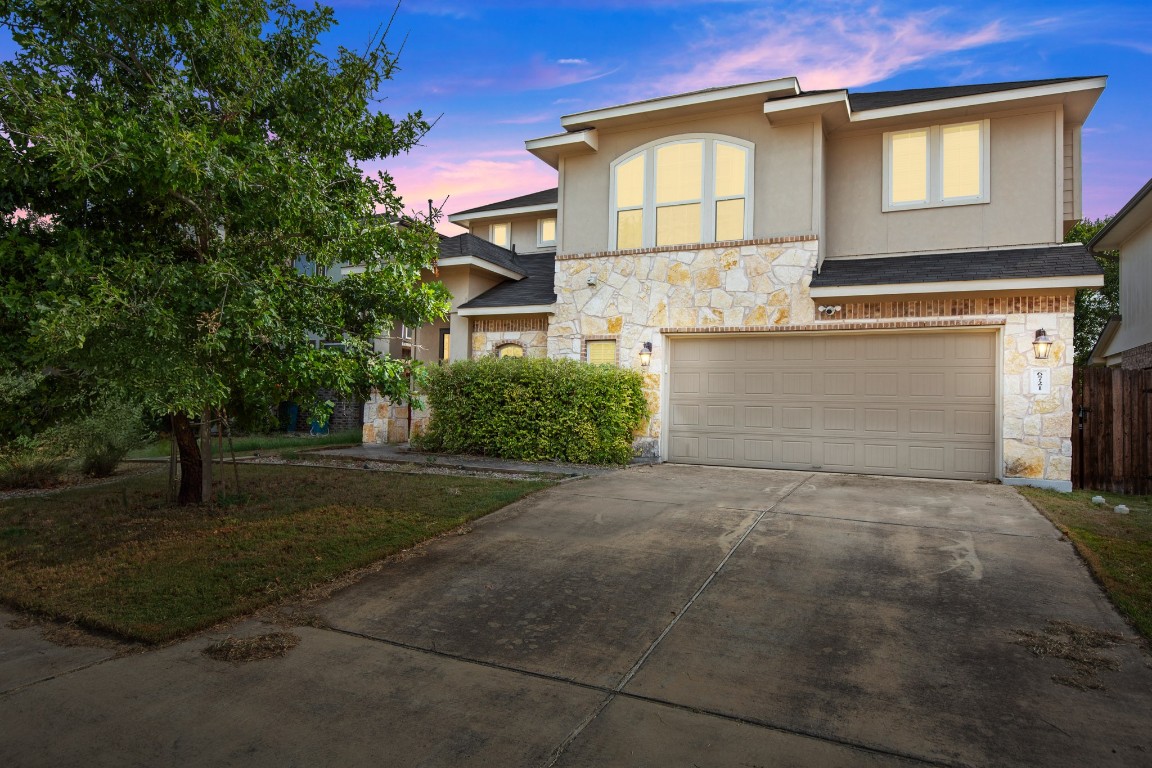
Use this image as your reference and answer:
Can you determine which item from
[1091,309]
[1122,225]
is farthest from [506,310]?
[1091,309]

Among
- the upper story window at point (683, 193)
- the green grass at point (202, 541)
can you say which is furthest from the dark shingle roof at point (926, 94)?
the green grass at point (202, 541)

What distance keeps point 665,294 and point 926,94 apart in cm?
567

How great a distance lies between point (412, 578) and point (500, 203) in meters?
15.1

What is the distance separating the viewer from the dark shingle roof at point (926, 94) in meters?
10.7

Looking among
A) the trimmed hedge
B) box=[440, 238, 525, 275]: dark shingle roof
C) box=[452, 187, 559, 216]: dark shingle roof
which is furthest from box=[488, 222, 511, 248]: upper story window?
the trimmed hedge

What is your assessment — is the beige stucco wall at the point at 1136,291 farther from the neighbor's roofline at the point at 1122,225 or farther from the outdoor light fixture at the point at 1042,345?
the outdoor light fixture at the point at 1042,345

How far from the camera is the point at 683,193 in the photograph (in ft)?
40.0

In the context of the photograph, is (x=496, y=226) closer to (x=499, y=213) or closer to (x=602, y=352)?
(x=499, y=213)

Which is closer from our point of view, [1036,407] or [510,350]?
[1036,407]

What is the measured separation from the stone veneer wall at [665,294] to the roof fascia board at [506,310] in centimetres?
27

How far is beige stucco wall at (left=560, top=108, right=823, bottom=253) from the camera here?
11297 millimetres

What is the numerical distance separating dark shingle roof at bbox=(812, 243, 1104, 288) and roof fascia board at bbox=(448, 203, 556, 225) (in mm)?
8100

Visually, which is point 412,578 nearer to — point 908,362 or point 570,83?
point 908,362

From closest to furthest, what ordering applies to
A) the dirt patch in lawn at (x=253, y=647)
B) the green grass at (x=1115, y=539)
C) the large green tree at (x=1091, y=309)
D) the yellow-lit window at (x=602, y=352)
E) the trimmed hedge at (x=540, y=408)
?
the dirt patch in lawn at (x=253, y=647)
the green grass at (x=1115, y=539)
the trimmed hedge at (x=540, y=408)
the yellow-lit window at (x=602, y=352)
the large green tree at (x=1091, y=309)
